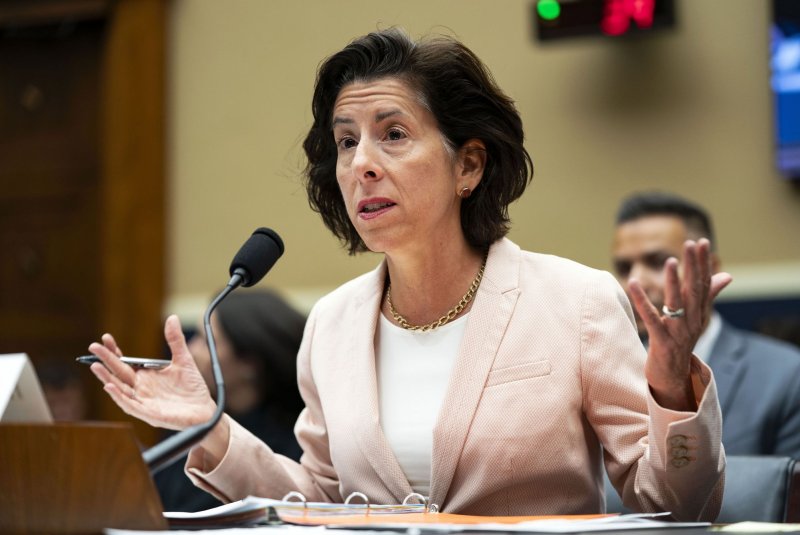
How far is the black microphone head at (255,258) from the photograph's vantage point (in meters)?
1.58

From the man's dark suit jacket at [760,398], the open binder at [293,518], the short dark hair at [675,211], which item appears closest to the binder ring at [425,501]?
the open binder at [293,518]

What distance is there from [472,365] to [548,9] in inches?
96.6

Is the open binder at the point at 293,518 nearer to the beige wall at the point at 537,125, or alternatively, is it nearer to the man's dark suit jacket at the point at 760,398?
the man's dark suit jacket at the point at 760,398

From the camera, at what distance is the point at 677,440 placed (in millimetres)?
1479

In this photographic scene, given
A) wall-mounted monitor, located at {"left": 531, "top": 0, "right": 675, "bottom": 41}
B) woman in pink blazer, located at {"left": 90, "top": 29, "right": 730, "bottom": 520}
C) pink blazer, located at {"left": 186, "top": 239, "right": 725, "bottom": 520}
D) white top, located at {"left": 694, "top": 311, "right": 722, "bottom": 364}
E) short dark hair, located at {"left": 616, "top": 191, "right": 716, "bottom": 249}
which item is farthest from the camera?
wall-mounted monitor, located at {"left": 531, "top": 0, "right": 675, "bottom": 41}

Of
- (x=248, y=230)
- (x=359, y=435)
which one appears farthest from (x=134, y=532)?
A: (x=248, y=230)

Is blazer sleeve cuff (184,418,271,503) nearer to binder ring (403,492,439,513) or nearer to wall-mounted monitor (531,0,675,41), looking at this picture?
binder ring (403,492,439,513)

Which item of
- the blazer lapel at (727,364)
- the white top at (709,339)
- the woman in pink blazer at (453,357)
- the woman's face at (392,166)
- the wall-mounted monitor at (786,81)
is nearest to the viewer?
the woman in pink blazer at (453,357)

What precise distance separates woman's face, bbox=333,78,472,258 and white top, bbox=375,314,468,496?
18 cm

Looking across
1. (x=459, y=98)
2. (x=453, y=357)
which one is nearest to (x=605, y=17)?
(x=459, y=98)

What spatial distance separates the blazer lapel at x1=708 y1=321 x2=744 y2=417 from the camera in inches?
112

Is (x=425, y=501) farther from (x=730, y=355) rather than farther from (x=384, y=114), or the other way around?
(x=730, y=355)

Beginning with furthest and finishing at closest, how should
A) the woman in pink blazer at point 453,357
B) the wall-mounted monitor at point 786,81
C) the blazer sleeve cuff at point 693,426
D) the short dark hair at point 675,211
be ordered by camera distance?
the wall-mounted monitor at point 786,81
the short dark hair at point 675,211
the woman in pink blazer at point 453,357
the blazer sleeve cuff at point 693,426

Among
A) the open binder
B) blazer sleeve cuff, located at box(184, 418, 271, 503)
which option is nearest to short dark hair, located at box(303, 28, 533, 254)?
blazer sleeve cuff, located at box(184, 418, 271, 503)
